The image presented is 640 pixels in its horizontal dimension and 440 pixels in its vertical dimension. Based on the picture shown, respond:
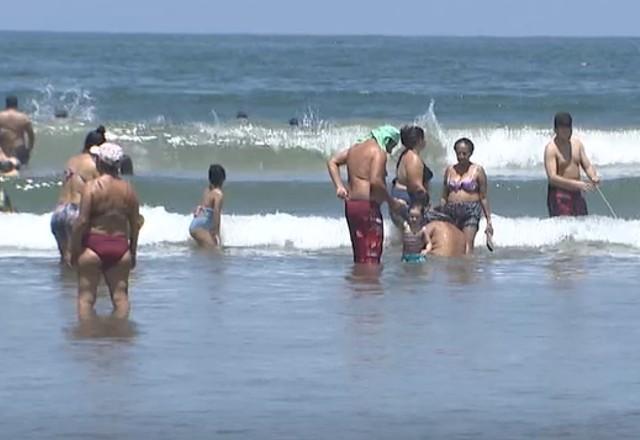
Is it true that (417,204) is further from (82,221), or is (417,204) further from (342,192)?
(82,221)

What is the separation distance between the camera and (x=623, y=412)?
27.8 feet

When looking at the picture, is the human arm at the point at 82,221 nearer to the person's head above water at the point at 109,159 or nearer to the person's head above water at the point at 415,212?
the person's head above water at the point at 109,159

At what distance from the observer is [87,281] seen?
34.2 feet

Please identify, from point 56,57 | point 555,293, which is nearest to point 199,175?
point 555,293

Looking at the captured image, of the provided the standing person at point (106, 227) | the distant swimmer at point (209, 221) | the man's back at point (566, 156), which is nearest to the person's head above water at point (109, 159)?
the standing person at point (106, 227)

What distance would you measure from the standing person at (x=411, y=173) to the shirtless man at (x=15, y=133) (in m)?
8.79

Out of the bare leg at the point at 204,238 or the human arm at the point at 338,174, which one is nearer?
the human arm at the point at 338,174

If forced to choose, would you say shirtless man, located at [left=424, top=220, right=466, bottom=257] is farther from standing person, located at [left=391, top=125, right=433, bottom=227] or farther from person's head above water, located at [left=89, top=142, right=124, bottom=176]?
person's head above water, located at [left=89, top=142, right=124, bottom=176]

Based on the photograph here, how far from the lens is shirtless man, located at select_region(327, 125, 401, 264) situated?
1302cm

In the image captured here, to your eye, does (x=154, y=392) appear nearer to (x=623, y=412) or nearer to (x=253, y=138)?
(x=623, y=412)

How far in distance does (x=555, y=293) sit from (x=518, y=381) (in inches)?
124

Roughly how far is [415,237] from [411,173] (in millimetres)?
494

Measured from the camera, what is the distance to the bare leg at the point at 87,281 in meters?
10.4

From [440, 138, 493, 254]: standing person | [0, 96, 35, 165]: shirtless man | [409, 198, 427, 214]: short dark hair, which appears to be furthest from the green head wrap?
[0, 96, 35, 165]: shirtless man
